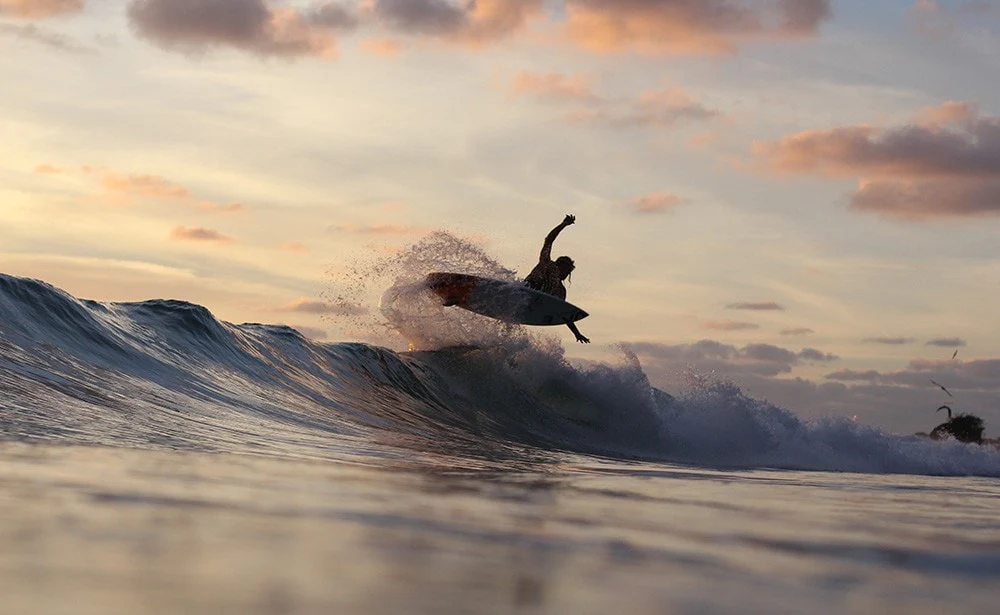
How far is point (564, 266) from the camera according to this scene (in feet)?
53.3

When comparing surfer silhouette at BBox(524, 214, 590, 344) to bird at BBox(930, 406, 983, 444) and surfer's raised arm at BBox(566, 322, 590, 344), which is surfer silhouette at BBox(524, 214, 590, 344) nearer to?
surfer's raised arm at BBox(566, 322, 590, 344)

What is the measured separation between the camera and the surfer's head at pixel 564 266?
1616 centimetres

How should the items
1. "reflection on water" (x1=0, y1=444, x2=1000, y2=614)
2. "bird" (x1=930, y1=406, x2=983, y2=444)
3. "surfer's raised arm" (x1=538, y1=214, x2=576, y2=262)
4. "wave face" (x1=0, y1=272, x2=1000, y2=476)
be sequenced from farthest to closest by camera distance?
"bird" (x1=930, y1=406, x2=983, y2=444) → "surfer's raised arm" (x1=538, y1=214, x2=576, y2=262) → "wave face" (x1=0, y1=272, x2=1000, y2=476) → "reflection on water" (x1=0, y1=444, x2=1000, y2=614)

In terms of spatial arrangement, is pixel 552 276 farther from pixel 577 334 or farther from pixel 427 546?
pixel 427 546

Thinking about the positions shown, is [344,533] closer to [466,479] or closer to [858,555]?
[858,555]

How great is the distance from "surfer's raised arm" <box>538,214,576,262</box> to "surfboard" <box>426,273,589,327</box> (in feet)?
2.01

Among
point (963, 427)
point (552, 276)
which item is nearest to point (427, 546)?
point (552, 276)

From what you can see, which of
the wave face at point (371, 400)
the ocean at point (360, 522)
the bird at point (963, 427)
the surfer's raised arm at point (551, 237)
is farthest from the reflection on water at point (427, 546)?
the bird at point (963, 427)

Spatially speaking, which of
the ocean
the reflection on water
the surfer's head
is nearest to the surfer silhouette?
the surfer's head

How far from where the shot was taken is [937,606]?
2.34 metres

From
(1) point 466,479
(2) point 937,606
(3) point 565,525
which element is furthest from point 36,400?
(2) point 937,606

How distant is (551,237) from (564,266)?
799 mm

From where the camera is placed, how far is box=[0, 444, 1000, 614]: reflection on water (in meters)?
1.98

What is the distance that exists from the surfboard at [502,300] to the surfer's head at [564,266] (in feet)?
1.46
